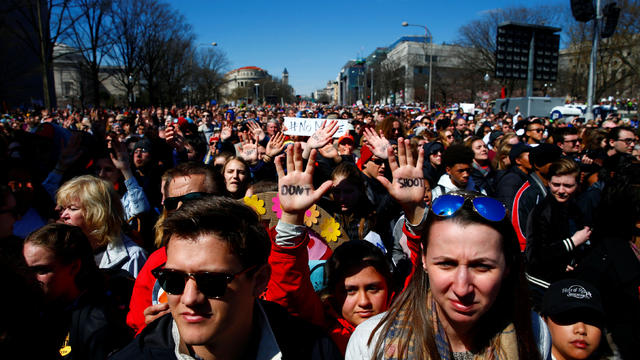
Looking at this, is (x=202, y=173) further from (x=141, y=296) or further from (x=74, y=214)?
(x=141, y=296)

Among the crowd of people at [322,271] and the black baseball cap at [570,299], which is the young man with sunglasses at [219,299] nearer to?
the crowd of people at [322,271]

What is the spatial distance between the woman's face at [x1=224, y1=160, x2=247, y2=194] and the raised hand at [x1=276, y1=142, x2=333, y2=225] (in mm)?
2111

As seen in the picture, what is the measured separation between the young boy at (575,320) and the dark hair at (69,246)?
2906 mm

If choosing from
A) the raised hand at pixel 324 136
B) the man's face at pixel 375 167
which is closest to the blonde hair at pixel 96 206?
the raised hand at pixel 324 136

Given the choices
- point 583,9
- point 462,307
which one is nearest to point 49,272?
point 462,307

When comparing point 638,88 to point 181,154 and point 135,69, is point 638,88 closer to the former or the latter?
point 181,154

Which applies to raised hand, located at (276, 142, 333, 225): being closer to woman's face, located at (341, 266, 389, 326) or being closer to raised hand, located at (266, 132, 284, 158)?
woman's face, located at (341, 266, 389, 326)

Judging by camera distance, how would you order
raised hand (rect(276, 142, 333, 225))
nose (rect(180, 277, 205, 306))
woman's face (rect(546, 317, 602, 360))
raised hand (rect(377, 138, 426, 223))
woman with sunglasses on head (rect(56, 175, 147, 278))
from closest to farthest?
nose (rect(180, 277, 205, 306)), raised hand (rect(276, 142, 333, 225)), raised hand (rect(377, 138, 426, 223)), woman's face (rect(546, 317, 602, 360)), woman with sunglasses on head (rect(56, 175, 147, 278))

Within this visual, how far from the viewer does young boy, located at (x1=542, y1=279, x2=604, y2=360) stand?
2.47 metres

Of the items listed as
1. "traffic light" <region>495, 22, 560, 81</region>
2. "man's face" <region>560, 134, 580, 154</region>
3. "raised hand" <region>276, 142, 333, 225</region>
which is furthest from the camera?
"traffic light" <region>495, 22, 560, 81</region>

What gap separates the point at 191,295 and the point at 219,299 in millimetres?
108

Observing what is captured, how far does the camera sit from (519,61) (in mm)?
19500

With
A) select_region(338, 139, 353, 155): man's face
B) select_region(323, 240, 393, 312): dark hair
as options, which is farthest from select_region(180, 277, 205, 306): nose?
select_region(338, 139, 353, 155): man's face

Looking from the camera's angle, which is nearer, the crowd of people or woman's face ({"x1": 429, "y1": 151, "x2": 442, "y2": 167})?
the crowd of people
